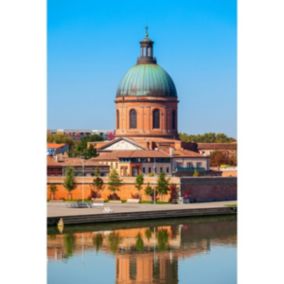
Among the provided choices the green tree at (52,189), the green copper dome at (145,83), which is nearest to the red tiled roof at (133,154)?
the green tree at (52,189)

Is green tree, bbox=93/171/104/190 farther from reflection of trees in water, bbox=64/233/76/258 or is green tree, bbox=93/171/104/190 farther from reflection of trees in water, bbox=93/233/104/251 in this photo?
reflection of trees in water, bbox=64/233/76/258

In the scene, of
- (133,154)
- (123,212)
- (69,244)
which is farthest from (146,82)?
(69,244)

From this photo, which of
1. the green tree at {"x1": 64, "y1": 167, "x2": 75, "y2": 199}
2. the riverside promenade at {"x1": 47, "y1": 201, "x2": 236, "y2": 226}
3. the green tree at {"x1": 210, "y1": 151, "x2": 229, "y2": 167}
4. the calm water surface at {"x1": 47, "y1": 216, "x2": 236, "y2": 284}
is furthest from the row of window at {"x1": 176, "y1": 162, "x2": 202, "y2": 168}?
the calm water surface at {"x1": 47, "y1": 216, "x2": 236, "y2": 284}

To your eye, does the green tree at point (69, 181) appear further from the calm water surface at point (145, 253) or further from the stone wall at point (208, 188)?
the calm water surface at point (145, 253)

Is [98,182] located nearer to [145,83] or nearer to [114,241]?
[145,83]
